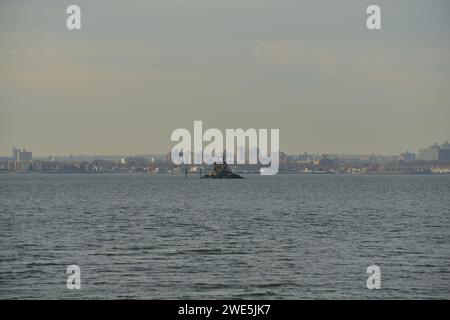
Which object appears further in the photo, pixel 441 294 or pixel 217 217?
pixel 217 217

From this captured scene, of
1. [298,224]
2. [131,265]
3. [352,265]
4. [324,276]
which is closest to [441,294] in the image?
[324,276]

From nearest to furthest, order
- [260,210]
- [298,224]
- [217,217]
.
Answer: [298,224], [217,217], [260,210]

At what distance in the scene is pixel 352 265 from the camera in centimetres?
4122

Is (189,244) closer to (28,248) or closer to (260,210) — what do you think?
(28,248)

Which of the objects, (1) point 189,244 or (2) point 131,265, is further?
(1) point 189,244

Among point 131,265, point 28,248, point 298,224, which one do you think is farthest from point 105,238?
point 298,224

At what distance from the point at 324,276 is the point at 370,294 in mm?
4586

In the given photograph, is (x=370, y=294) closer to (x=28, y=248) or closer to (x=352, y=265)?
(x=352, y=265)

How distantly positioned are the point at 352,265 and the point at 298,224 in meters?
27.8
